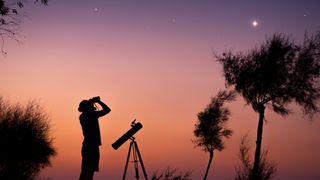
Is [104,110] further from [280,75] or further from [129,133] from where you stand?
[280,75]

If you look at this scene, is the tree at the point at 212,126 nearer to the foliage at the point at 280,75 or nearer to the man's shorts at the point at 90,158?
the foliage at the point at 280,75

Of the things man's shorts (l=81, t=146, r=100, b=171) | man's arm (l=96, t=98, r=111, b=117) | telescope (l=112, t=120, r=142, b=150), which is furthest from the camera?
telescope (l=112, t=120, r=142, b=150)

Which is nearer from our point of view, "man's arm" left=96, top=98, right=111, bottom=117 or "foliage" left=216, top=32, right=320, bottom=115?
"man's arm" left=96, top=98, right=111, bottom=117

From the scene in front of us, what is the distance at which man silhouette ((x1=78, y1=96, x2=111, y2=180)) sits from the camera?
34.6 ft

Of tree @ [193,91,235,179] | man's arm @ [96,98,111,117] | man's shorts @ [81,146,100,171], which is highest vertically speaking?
tree @ [193,91,235,179]

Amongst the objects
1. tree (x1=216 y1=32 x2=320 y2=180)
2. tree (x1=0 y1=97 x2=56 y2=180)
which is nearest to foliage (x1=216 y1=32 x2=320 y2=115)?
tree (x1=216 y1=32 x2=320 y2=180)

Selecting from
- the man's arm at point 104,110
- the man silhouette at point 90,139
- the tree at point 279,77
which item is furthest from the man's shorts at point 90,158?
the tree at point 279,77

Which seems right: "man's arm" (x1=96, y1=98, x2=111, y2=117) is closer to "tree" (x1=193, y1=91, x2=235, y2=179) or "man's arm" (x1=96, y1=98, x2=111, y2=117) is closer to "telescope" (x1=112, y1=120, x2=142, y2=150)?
"telescope" (x1=112, y1=120, x2=142, y2=150)

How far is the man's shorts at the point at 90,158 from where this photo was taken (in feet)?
34.5

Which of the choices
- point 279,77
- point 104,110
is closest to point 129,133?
point 104,110

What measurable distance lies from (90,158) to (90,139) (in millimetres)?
503

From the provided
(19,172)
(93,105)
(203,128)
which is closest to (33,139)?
(19,172)

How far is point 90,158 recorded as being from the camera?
10508mm

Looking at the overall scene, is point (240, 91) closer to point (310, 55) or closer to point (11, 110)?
point (310, 55)
